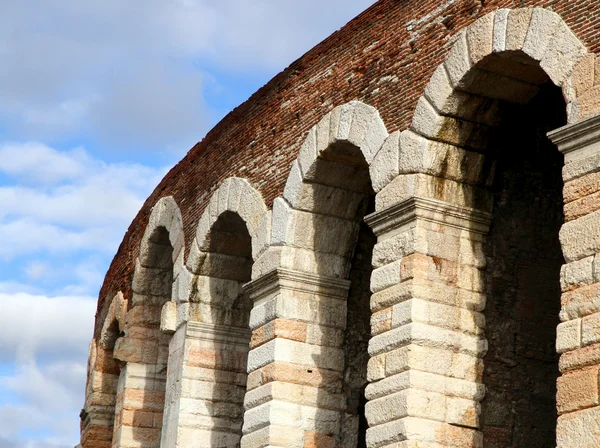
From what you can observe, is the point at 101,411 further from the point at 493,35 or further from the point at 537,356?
the point at 493,35

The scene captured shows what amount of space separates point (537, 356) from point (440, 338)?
113 centimetres

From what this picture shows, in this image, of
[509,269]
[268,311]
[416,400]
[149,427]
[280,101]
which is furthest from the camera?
[149,427]

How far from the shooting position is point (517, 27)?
9820 millimetres

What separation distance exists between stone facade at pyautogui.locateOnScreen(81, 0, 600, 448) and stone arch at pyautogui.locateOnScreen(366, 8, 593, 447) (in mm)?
15

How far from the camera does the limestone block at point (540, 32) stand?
946 cm

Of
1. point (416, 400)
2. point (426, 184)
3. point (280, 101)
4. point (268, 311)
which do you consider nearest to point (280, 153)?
point (280, 101)

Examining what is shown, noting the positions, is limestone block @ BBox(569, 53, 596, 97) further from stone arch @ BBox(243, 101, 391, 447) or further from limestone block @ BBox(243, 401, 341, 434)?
limestone block @ BBox(243, 401, 341, 434)

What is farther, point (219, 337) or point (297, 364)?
point (219, 337)

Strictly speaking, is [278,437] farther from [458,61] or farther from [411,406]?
[458,61]

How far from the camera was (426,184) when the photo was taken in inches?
415

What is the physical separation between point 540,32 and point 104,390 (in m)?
10.2

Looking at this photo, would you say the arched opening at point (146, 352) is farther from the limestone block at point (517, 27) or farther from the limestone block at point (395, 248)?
the limestone block at point (517, 27)

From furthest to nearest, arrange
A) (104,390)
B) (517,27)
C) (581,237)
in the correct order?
(104,390) < (517,27) < (581,237)

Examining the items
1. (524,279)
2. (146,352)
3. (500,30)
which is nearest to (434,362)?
(524,279)
